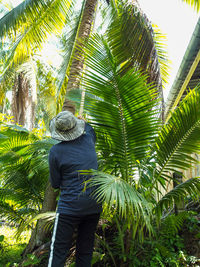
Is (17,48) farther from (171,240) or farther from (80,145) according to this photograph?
(171,240)

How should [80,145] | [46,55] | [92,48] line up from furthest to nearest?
[46,55] → [92,48] → [80,145]

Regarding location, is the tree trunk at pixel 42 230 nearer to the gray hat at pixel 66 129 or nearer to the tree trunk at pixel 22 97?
the gray hat at pixel 66 129

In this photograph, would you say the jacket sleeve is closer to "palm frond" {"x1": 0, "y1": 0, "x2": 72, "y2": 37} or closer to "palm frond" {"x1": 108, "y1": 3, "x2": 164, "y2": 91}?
"palm frond" {"x1": 108, "y1": 3, "x2": 164, "y2": 91}

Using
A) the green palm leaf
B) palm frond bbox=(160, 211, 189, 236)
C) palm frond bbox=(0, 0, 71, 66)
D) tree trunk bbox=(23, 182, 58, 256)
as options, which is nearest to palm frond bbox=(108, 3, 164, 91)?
the green palm leaf

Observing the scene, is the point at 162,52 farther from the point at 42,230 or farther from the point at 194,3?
the point at 42,230

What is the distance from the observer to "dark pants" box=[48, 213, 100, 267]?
225 cm

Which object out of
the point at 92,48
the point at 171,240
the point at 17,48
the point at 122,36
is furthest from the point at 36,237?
the point at 17,48

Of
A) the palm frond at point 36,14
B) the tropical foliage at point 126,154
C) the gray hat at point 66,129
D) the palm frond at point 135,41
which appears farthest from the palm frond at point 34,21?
the gray hat at point 66,129

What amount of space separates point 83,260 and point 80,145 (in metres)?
1.06

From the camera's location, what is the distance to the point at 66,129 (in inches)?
101

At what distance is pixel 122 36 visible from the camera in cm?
425

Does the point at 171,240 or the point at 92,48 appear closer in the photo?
the point at 92,48

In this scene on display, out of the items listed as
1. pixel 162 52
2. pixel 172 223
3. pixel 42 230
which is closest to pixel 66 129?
pixel 172 223

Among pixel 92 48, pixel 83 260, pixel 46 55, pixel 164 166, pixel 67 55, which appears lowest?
pixel 83 260
